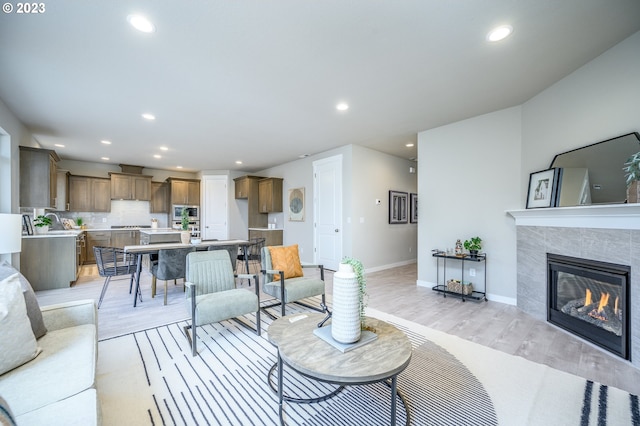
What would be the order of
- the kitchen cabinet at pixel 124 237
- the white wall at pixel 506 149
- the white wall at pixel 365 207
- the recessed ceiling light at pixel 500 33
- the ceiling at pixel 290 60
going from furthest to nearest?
1. the kitchen cabinet at pixel 124 237
2. the white wall at pixel 365 207
3. the white wall at pixel 506 149
4. the recessed ceiling light at pixel 500 33
5. the ceiling at pixel 290 60

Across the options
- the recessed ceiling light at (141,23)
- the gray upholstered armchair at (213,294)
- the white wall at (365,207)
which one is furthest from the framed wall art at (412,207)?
the recessed ceiling light at (141,23)

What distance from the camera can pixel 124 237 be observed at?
713 centimetres

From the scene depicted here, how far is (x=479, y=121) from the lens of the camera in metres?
4.06

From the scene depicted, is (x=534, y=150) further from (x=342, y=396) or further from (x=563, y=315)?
(x=342, y=396)

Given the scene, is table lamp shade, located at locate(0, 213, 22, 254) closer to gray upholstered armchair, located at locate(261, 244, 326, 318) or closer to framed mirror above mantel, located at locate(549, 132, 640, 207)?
gray upholstered armchair, located at locate(261, 244, 326, 318)

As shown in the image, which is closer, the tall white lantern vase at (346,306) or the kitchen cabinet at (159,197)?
the tall white lantern vase at (346,306)

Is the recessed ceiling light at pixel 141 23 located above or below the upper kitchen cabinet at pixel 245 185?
above

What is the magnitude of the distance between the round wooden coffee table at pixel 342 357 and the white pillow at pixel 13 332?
4.20ft

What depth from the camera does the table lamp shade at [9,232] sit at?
2207 mm

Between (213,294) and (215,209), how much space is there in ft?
20.3

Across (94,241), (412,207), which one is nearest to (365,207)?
(412,207)

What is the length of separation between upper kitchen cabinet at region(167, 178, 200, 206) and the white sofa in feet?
22.8

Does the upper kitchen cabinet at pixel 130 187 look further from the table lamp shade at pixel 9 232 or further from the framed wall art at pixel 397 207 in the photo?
the framed wall art at pixel 397 207

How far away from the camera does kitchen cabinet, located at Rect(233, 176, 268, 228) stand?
783 centimetres
